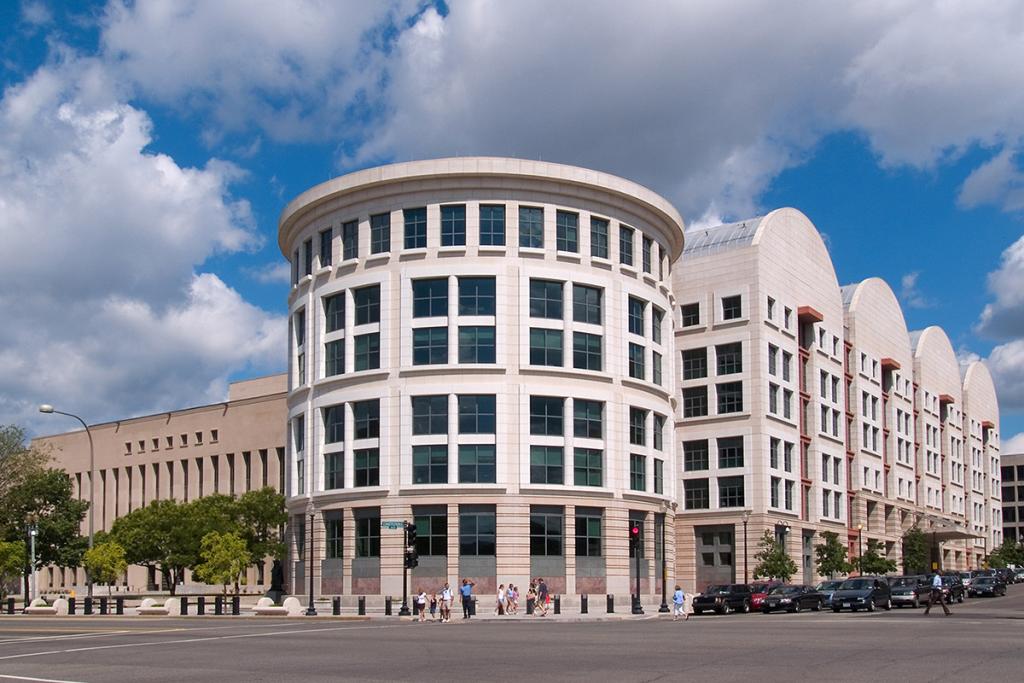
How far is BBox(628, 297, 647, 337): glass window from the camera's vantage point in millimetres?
74812

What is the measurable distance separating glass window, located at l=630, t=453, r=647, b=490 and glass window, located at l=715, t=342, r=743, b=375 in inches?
774

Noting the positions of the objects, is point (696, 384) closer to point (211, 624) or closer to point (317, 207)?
point (317, 207)

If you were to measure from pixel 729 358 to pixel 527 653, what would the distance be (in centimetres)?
6698

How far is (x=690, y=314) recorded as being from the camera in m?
94.8

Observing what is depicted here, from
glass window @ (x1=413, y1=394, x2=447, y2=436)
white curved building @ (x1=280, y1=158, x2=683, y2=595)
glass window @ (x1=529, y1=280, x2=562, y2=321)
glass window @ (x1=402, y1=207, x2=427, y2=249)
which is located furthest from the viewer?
glass window @ (x1=402, y1=207, x2=427, y2=249)

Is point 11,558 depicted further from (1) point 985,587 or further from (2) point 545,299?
(1) point 985,587

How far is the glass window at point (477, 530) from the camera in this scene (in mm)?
66938

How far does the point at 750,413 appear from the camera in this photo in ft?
293

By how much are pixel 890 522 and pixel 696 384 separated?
34.5m

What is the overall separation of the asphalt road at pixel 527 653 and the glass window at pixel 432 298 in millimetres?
29472

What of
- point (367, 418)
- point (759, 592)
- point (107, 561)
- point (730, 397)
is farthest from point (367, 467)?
point (730, 397)

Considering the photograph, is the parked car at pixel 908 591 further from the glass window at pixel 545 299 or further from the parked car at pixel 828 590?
the glass window at pixel 545 299

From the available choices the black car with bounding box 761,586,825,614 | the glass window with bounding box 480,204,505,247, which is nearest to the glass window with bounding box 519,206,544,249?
the glass window with bounding box 480,204,505,247

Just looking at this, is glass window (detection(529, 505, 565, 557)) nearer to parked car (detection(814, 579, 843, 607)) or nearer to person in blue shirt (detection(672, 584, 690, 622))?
parked car (detection(814, 579, 843, 607))
